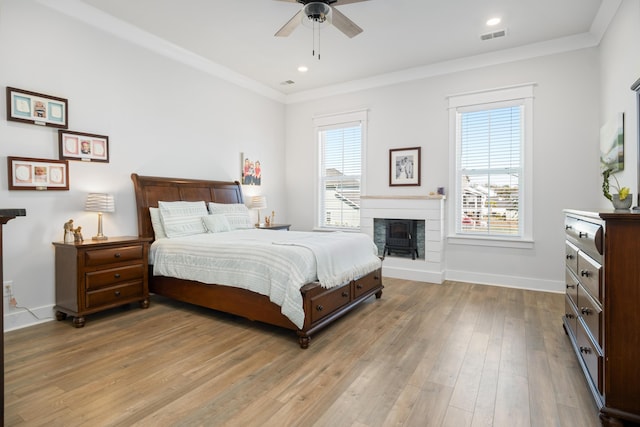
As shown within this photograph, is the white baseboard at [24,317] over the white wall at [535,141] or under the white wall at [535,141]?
under

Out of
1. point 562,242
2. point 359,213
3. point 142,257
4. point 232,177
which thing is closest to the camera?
point 142,257

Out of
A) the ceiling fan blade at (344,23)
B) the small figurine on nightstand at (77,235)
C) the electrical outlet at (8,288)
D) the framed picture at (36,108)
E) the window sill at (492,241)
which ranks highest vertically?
the ceiling fan blade at (344,23)

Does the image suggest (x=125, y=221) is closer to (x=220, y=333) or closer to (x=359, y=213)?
(x=220, y=333)

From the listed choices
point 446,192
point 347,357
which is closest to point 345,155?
point 446,192

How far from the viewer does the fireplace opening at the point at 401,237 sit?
16.8 feet

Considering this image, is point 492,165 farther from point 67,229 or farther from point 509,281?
point 67,229

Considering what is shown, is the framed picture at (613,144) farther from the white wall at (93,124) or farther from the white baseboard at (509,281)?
the white wall at (93,124)

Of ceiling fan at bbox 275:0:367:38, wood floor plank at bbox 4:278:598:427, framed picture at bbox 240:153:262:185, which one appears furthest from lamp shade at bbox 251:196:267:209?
ceiling fan at bbox 275:0:367:38

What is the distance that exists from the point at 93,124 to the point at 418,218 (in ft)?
13.8

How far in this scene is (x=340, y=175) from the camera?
6.02 m

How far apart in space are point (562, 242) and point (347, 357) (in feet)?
11.2

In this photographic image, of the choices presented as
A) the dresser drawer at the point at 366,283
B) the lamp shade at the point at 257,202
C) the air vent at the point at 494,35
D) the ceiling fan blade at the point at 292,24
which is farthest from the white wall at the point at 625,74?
the lamp shade at the point at 257,202

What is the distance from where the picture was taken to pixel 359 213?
19.1ft

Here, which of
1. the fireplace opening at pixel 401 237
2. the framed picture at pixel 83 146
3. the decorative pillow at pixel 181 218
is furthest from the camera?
the fireplace opening at pixel 401 237
